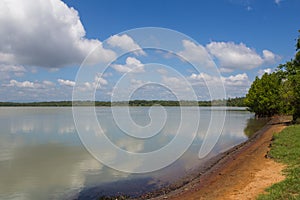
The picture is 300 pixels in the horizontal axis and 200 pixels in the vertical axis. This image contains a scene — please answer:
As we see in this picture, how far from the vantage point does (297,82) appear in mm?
26906

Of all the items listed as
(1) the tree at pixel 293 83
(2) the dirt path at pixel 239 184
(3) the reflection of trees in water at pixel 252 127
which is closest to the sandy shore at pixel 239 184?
(2) the dirt path at pixel 239 184

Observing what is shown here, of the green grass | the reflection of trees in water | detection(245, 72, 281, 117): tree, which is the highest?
detection(245, 72, 281, 117): tree

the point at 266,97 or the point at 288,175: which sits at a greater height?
the point at 266,97

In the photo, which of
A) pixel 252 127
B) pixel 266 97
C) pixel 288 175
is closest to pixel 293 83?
pixel 252 127

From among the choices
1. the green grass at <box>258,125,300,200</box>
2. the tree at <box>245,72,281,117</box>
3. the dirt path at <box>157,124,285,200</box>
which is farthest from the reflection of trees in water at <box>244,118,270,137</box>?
the dirt path at <box>157,124,285,200</box>

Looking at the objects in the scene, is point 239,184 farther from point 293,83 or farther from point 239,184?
point 293,83

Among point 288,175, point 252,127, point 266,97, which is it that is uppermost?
point 266,97

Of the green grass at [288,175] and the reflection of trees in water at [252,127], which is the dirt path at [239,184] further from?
the reflection of trees in water at [252,127]

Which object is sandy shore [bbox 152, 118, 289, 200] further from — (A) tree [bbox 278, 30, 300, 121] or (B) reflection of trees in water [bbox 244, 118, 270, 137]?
(B) reflection of trees in water [bbox 244, 118, 270, 137]

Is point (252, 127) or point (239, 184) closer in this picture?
point (239, 184)

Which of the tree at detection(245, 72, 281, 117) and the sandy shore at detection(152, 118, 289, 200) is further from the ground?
the tree at detection(245, 72, 281, 117)

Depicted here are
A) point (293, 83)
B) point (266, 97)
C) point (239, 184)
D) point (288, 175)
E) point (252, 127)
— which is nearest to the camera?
point (288, 175)

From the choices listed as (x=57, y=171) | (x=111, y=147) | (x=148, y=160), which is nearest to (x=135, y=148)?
(x=111, y=147)

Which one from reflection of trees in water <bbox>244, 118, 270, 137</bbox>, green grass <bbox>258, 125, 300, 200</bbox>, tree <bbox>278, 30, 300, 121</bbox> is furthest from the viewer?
reflection of trees in water <bbox>244, 118, 270, 137</bbox>
